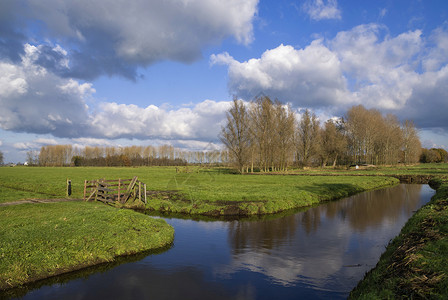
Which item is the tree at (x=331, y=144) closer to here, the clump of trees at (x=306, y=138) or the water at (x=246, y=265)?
the clump of trees at (x=306, y=138)

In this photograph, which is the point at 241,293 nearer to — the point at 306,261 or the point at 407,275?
the point at 306,261

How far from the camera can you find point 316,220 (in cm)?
2217

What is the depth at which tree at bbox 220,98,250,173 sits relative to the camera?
70.7 meters

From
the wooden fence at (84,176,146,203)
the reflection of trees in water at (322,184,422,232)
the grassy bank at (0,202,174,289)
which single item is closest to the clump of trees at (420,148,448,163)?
the reflection of trees in water at (322,184,422,232)

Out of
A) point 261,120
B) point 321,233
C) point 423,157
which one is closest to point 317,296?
point 321,233

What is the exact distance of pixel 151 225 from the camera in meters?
17.0

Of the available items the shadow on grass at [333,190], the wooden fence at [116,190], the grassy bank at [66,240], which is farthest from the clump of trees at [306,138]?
the grassy bank at [66,240]

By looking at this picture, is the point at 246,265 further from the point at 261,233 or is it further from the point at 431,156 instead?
the point at 431,156

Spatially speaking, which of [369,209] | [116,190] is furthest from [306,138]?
[116,190]

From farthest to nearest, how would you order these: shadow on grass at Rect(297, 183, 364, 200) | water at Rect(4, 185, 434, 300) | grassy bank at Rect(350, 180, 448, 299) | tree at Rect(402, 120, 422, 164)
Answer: tree at Rect(402, 120, 422, 164)
shadow on grass at Rect(297, 183, 364, 200)
water at Rect(4, 185, 434, 300)
grassy bank at Rect(350, 180, 448, 299)

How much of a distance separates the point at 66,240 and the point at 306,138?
82.2 m

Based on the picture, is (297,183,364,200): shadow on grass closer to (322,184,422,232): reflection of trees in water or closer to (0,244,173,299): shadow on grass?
(322,184,422,232): reflection of trees in water

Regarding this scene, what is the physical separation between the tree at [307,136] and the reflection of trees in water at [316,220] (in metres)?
53.9

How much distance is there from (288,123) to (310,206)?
5116cm
